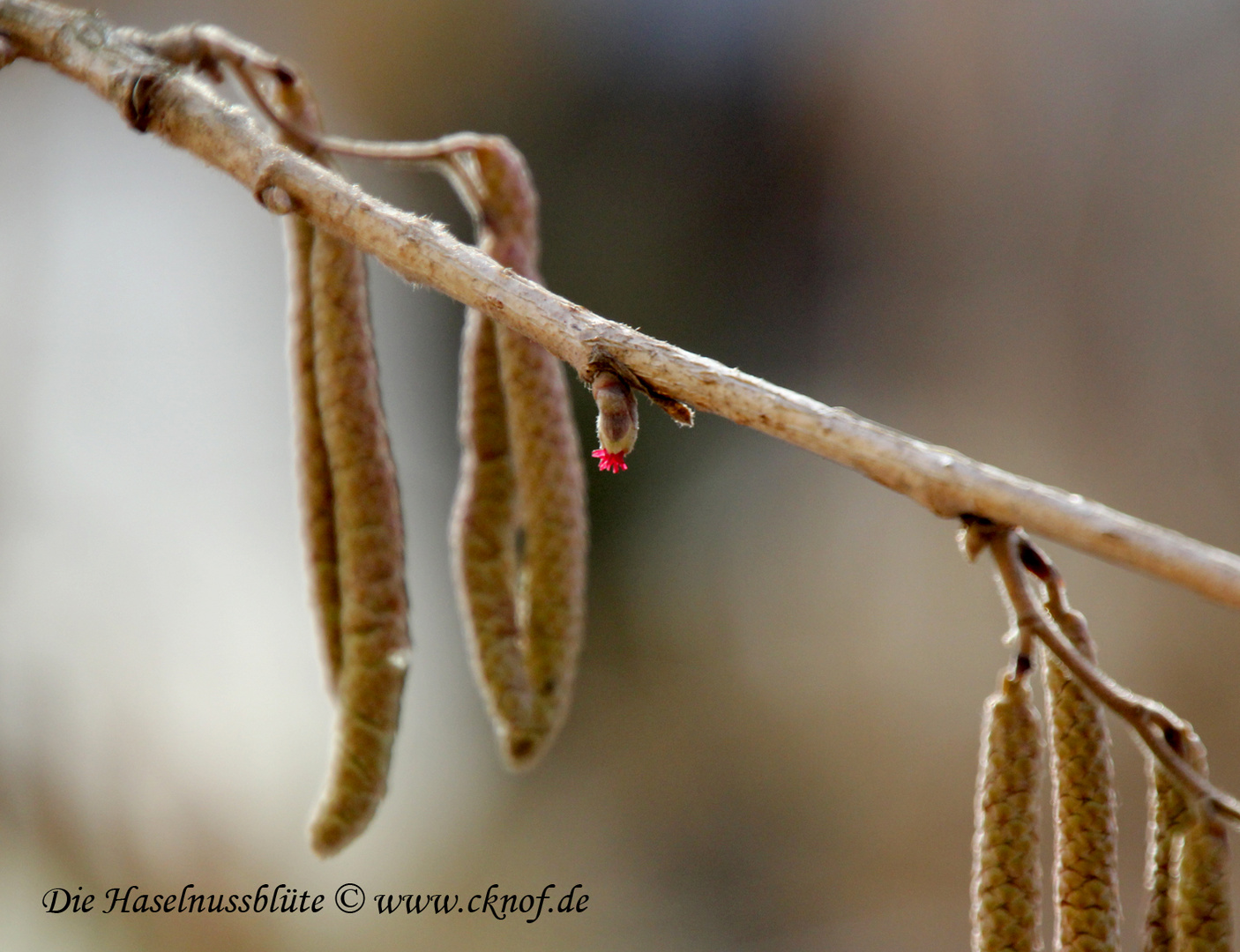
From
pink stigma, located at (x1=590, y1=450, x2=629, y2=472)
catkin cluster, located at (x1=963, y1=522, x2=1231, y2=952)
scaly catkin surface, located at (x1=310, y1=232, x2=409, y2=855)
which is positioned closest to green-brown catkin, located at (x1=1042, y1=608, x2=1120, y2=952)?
catkin cluster, located at (x1=963, y1=522, x2=1231, y2=952)

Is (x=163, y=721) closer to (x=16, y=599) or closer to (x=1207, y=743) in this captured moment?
(x=16, y=599)

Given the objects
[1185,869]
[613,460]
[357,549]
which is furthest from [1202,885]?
[357,549]

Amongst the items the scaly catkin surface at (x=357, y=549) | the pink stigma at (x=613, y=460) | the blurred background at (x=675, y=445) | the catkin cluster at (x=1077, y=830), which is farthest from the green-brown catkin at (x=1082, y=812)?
the blurred background at (x=675, y=445)

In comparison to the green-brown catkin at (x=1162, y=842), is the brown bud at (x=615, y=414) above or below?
above

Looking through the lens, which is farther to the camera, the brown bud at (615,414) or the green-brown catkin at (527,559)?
the green-brown catkin at (527,559)

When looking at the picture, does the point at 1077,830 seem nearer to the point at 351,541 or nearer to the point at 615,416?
the point at 615,416

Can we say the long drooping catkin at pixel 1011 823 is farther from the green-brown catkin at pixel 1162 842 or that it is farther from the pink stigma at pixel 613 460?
the pink stigma at pixel 613 460
